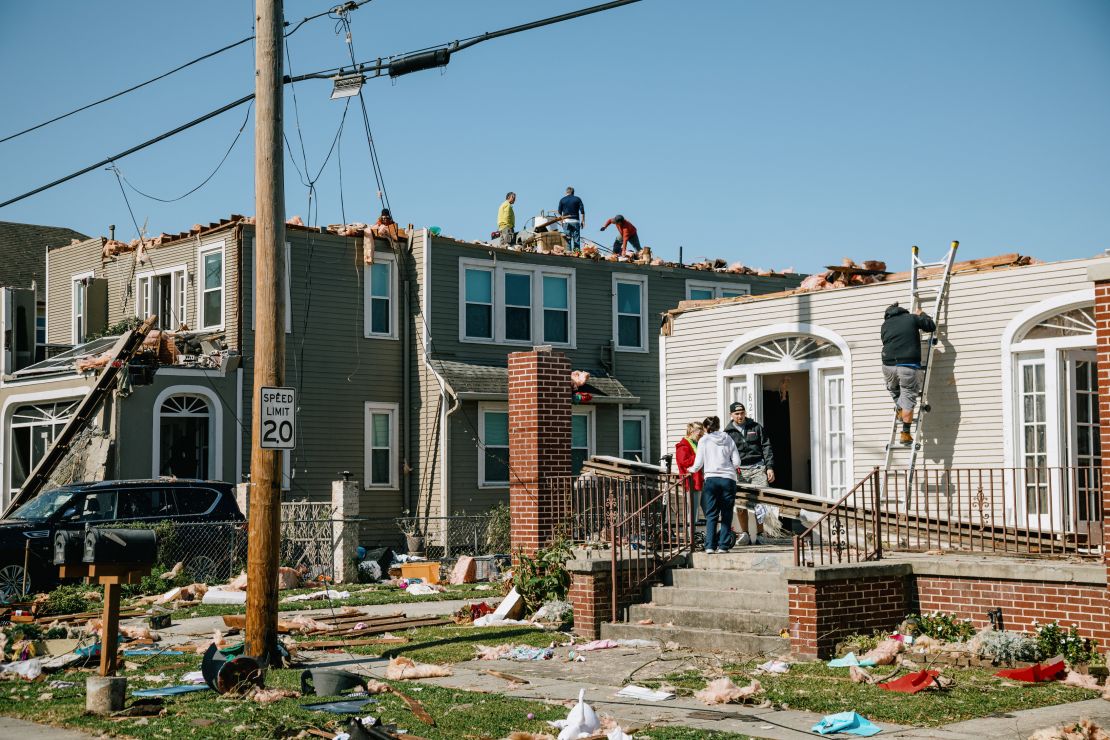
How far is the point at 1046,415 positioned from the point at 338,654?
8697 mm

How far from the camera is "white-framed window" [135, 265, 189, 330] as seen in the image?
25.7 meters

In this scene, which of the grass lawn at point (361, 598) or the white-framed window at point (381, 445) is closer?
the grass lawn at point (361, 598)

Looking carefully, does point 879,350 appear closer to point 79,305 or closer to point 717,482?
point 717,482

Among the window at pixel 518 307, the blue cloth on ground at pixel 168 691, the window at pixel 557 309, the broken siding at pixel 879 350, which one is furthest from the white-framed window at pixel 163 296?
the blue cloth on ground at pixel 168 691

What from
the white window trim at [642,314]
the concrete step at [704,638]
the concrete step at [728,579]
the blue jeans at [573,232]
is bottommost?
the concrete step at [704,638]

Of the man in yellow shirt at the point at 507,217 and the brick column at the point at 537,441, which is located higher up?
the man in yellow shirt at the point at 507,217

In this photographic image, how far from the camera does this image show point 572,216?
29.5 meters

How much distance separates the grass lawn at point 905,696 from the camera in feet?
29.0

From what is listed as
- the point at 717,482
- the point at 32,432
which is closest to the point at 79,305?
the point at 32,432

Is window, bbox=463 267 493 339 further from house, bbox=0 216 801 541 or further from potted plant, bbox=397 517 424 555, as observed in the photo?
potted plant, bbox=397 517 424 555

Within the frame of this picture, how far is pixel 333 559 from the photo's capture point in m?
21.4

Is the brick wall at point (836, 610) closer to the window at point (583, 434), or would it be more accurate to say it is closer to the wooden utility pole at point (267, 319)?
the wooden utility pole at point (267, 319)

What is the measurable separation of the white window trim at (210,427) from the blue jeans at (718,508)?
510 inches

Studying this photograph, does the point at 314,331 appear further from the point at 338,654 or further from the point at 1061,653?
the point at 1061,653
